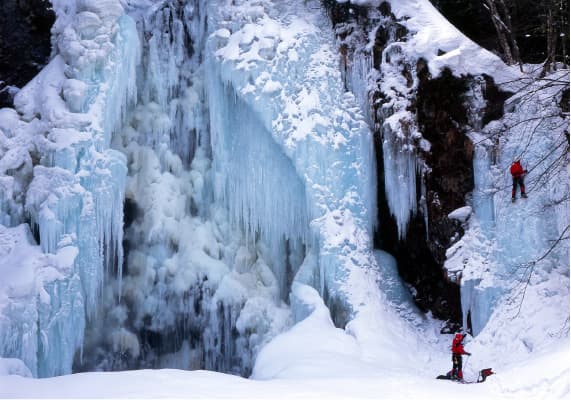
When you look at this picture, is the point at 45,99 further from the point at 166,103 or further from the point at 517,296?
the point at 517,296

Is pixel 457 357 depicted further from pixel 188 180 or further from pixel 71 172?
A: pixel 71 172

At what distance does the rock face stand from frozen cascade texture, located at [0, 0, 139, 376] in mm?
1790

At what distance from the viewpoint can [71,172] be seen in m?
10.4

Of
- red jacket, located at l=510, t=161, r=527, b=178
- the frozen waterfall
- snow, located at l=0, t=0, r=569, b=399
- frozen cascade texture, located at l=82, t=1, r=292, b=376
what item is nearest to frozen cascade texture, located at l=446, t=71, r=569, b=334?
snow, located at l=0, t=0, r=569, b=399

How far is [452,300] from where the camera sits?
10734 millimetres

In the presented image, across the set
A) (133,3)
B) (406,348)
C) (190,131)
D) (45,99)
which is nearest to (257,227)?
(190,131)

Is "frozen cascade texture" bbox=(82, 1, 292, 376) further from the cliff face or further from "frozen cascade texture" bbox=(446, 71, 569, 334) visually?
"frozen cascade texture" bbox=(446, 71, 569, 334)

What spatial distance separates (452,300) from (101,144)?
6347mm

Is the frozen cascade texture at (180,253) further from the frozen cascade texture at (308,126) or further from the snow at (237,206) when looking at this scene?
the frozen cascade texture at (308,126)

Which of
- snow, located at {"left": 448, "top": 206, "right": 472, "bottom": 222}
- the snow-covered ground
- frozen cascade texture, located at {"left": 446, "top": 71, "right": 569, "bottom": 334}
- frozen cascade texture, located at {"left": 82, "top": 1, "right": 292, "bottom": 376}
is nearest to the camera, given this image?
the snow-covered ground

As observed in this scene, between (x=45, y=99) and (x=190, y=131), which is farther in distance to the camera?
(x=190, y=131)

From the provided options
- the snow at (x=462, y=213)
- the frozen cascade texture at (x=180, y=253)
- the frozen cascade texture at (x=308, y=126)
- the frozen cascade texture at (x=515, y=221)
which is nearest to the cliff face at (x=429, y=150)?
the snow at (x=462, y=213)

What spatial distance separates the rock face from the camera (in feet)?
42.8

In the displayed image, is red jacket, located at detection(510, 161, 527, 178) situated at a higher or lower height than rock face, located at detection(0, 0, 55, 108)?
lower
